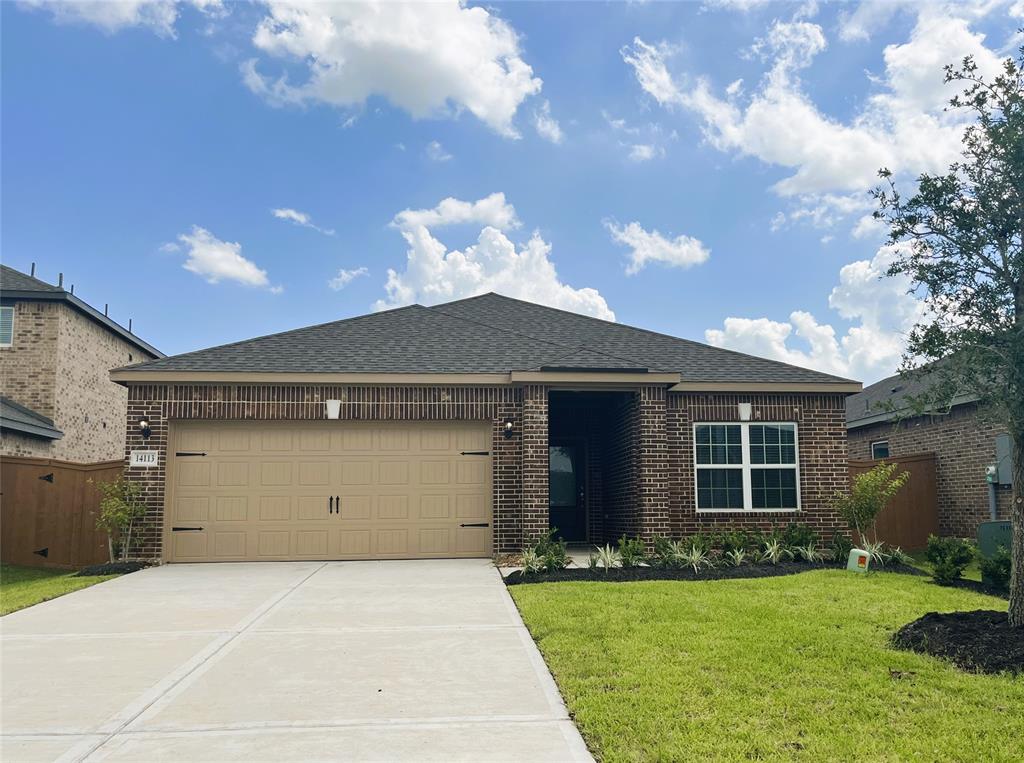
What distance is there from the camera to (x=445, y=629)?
7.36 meters

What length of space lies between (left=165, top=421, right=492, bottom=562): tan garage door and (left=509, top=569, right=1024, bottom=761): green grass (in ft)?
14.0

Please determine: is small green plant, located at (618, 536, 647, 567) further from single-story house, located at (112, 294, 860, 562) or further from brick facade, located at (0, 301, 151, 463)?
brick facade, located at (0, 301, 151, 463)

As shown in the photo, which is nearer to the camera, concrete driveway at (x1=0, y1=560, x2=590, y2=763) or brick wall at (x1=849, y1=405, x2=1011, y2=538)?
concrete driveway at (x1=0, y1=560, x2=590, y2=763)

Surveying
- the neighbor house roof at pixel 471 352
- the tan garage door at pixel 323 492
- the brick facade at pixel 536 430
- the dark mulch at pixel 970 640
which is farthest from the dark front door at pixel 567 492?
the dark mulch at pixel 970 640

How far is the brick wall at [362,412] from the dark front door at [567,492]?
10.0 feet

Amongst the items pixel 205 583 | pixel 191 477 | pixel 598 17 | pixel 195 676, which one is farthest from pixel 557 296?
pixel 195 676

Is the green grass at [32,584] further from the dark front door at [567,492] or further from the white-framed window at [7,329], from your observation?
the dark front door at [567,492]

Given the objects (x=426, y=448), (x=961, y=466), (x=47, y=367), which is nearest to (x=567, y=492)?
(x=426, y=448)

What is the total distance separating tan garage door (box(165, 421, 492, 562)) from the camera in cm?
1234

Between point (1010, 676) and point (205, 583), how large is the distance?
29.8ft

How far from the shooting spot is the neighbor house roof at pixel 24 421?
50.1ft

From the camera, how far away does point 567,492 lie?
15.6m

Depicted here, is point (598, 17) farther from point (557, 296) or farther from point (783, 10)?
point (557, 296)

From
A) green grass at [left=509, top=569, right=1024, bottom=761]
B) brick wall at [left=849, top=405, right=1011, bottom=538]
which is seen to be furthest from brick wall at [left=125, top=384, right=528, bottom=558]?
brick wall at [left=849, top=405, right=1011, bottom=538]
